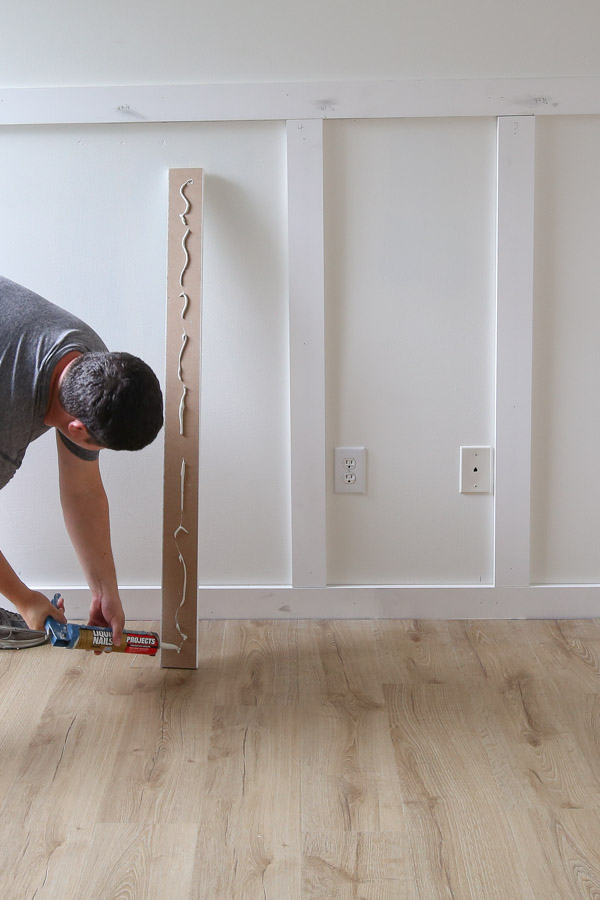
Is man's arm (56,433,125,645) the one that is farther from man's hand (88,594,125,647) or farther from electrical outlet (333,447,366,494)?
electrical outlet (333,447,366,494)

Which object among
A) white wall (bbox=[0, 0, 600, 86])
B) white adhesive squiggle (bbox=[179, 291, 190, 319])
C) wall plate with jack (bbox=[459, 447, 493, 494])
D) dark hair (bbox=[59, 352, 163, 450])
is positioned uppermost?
white wall (bbox=[0, 0, 600, 86])

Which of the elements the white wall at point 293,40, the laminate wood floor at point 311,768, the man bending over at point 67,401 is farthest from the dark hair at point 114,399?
the white wall at point 293,40

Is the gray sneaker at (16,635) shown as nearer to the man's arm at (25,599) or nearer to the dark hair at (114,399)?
the man's arm at (25,599)

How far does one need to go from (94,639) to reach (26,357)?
0.58 m

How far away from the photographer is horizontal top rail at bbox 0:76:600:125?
1856 millimetres

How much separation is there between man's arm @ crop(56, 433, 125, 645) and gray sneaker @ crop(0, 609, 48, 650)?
205mm

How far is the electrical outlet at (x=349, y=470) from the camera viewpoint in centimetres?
202

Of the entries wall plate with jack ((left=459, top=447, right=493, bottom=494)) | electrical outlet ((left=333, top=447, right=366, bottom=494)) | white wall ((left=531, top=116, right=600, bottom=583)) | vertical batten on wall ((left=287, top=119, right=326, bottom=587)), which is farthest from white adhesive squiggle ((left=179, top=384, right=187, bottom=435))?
white wall ((left=531, top=116, right=600, bottom=583))

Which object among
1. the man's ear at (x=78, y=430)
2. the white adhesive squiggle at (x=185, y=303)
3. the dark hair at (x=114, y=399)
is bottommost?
the man's ear at (x=78, y=430)

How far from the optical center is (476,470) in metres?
2.03

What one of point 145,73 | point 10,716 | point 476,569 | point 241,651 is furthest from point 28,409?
point 476,569

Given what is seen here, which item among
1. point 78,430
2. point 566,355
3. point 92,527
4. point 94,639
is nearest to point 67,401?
point 78,430

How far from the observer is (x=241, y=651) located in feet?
6.27

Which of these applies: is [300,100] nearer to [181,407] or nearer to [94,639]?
[181,407]
